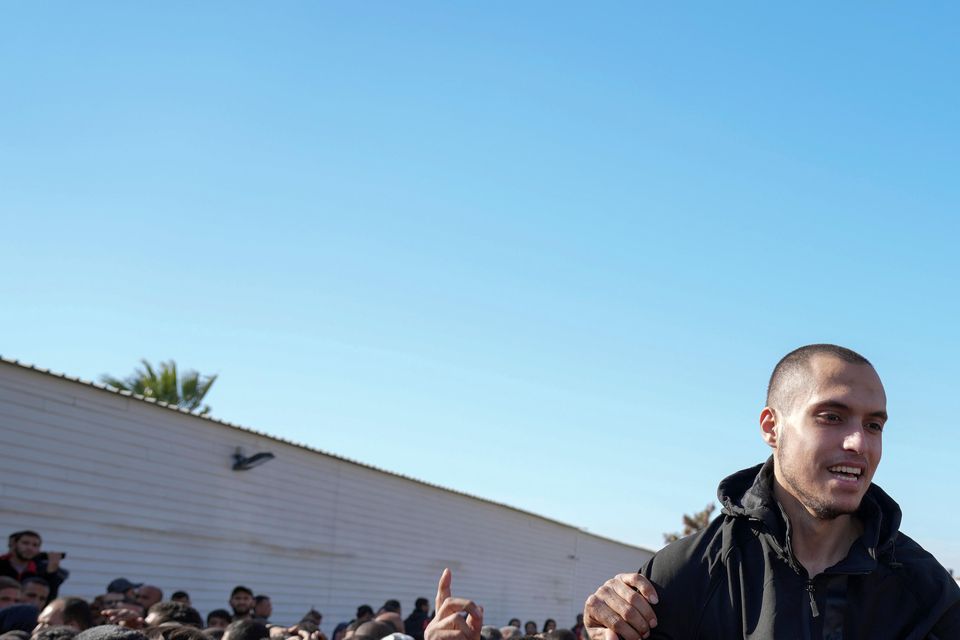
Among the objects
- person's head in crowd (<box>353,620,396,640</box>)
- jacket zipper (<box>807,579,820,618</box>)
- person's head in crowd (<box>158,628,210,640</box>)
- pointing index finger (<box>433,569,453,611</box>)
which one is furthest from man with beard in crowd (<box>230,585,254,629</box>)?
jacket zipper (<box>807,579,820,618</box>)

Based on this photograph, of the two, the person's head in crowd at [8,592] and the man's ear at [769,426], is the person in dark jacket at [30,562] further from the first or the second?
the man's ear at [769,426]

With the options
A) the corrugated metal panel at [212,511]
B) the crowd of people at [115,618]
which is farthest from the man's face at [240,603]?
the corrugated metal panel at [212,511]

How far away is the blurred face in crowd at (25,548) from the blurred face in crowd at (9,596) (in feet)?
6.90

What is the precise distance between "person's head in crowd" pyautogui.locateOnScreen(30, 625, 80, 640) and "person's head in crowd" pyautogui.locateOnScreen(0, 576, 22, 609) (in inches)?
162

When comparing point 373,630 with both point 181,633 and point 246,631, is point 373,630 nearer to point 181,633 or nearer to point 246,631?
point 246,631

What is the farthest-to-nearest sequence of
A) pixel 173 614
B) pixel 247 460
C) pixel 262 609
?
pixel 247 460 < pixel 262 609 < pixel 173 614

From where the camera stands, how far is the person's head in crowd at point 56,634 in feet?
18.4

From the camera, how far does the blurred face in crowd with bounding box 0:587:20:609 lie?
942cm

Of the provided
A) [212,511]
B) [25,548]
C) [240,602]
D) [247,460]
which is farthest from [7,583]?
[247,460]

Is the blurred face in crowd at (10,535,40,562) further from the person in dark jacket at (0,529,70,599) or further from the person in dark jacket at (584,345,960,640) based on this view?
the person in dark jacket at (584,345,960,640)

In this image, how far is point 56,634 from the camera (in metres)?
5.67

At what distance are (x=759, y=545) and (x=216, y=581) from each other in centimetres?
1582

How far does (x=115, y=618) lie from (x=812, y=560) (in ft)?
20.9

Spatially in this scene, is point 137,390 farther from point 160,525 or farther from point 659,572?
point 659,572
